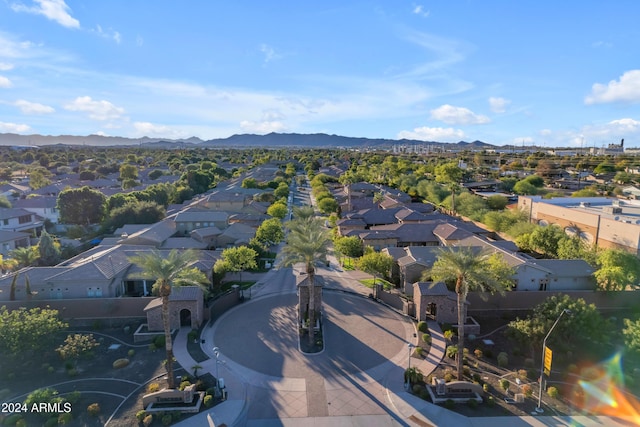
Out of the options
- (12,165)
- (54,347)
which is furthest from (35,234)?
(12,165)

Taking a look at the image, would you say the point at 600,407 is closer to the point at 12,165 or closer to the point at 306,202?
the point at 306,202

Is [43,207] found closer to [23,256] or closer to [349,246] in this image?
[23,256]

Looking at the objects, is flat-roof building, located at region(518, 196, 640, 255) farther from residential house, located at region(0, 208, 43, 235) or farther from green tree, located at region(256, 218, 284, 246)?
residential house, located at region(0, 208, 43, 235)

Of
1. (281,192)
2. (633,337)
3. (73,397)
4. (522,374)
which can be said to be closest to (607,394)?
(633,337)

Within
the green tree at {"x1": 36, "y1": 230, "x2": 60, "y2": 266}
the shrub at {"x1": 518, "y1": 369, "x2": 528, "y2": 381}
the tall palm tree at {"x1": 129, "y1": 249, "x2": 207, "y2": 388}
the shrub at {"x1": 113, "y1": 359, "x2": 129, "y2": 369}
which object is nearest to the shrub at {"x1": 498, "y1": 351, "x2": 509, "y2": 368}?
the shrub at {"x1": 518, "y1": 369, "x2": 528, "y2": 381}

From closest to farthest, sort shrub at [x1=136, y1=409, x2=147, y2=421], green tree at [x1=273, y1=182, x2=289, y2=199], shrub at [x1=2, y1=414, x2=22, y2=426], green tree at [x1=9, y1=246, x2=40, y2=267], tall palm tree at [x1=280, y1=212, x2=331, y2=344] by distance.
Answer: shrub at [x1=2, y1=414, x2=22, y2=426] → shrub at [x1=136, y1=409, x2=147, y2=421] → tall palm tree at [x1=280, y1=212, x2=331, y2=344] → green tree at [x1=9, y1=246, x2=40, y2=267] → green tree at [x1=273, y1=182, x2=289, y2=199]
